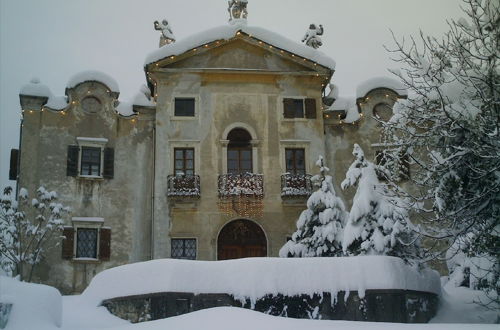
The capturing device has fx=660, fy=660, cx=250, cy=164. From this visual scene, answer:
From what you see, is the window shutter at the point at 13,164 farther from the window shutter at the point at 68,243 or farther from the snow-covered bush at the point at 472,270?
the snow-covered bush at the point at 472,270

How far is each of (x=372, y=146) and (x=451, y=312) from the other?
44.9 ft

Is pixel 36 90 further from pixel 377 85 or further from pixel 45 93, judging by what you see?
pixel 377 85

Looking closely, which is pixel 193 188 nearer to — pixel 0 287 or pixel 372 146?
pixel 372 146

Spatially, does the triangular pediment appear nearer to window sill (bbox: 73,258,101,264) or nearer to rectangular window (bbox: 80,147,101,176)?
rectangular window (bbox: 80,147,101,176)

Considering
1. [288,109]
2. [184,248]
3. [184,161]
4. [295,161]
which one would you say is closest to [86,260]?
[184,248]

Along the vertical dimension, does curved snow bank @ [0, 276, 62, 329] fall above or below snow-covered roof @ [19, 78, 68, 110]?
below

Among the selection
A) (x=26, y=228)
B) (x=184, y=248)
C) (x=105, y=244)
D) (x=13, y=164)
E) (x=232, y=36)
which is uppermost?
(x=232, y=36)

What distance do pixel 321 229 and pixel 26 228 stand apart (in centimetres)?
1275

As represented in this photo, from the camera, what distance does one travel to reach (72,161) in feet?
98.9

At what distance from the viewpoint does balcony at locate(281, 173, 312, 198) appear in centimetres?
3020

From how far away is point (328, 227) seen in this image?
79.4ft

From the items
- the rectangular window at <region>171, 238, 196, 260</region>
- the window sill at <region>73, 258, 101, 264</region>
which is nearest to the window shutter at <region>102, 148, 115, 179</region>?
the window sill at <region>73, 258, 101, 264</region>

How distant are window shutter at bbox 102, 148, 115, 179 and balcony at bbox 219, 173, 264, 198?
16.5 ft

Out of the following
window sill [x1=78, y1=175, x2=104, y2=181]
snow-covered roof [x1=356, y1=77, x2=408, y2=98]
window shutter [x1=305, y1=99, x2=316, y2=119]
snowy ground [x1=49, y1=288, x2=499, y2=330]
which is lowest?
snowy ground [x1=49, y1=288, x2=499, y2=330]
